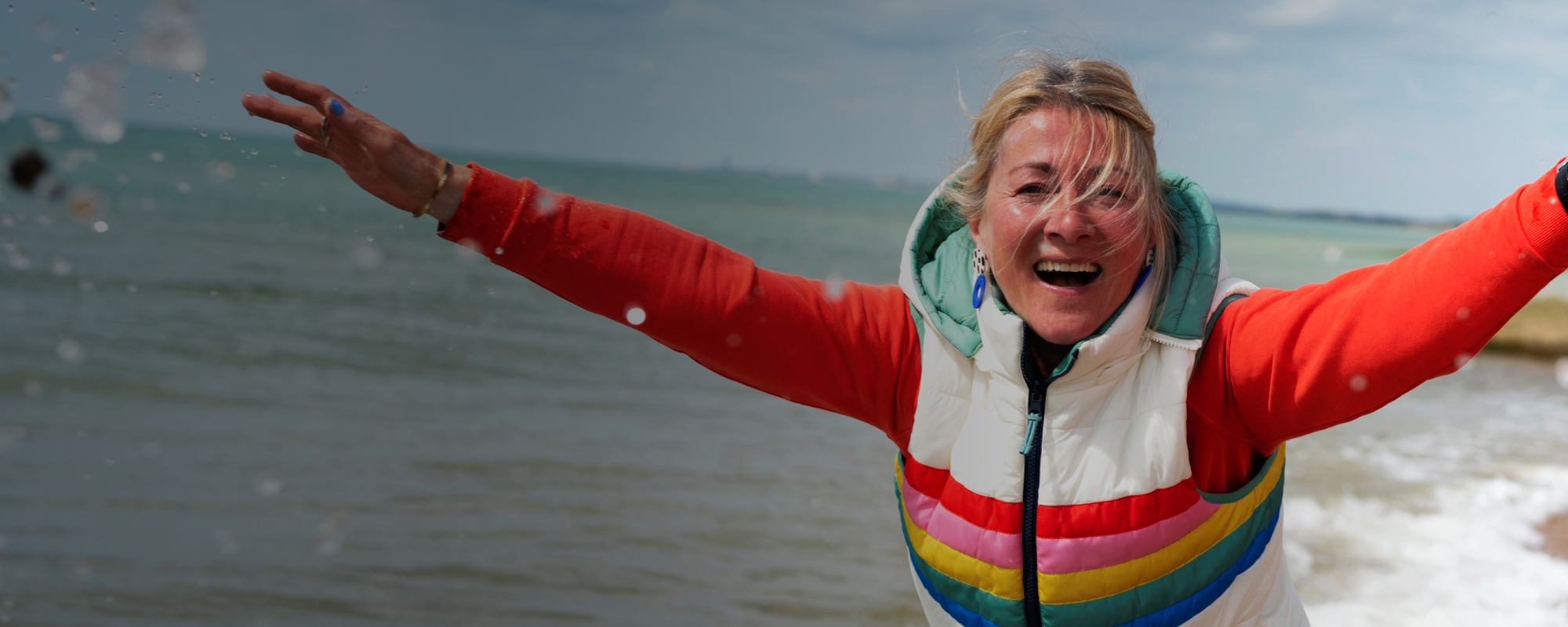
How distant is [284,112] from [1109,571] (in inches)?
69.8

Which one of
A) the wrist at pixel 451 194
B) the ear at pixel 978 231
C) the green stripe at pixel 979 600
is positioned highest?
the wrist at pixel 451 194

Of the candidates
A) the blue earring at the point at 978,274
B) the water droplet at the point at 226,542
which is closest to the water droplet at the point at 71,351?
the water droplet at the point at 226,542

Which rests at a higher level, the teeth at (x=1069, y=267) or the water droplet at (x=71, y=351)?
the teeth at (x=1069, y=267)

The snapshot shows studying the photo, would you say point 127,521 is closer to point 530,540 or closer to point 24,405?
point 530,540

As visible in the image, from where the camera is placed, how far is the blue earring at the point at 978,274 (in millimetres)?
2463

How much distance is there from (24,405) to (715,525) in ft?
15.2

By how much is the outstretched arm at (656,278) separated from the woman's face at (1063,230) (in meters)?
0.29

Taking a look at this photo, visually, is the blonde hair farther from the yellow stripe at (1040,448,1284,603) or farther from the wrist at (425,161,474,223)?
the wrist at (425,161,474,223)

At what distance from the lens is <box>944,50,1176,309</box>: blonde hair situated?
2.37 metres

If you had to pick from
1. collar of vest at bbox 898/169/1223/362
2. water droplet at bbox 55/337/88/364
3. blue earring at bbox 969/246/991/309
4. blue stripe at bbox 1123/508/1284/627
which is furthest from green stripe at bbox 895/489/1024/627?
water droplet at bbox 55/337/88/364

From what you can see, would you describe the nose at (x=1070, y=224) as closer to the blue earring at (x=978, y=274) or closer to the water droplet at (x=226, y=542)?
the blue earring at (x=978, y=274)

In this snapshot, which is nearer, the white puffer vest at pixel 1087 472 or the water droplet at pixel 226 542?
the white puffer vest at pixel 1087 472

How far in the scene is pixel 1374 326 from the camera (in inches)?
80.4

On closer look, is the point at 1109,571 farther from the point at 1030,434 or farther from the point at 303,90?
the point at 303,90
